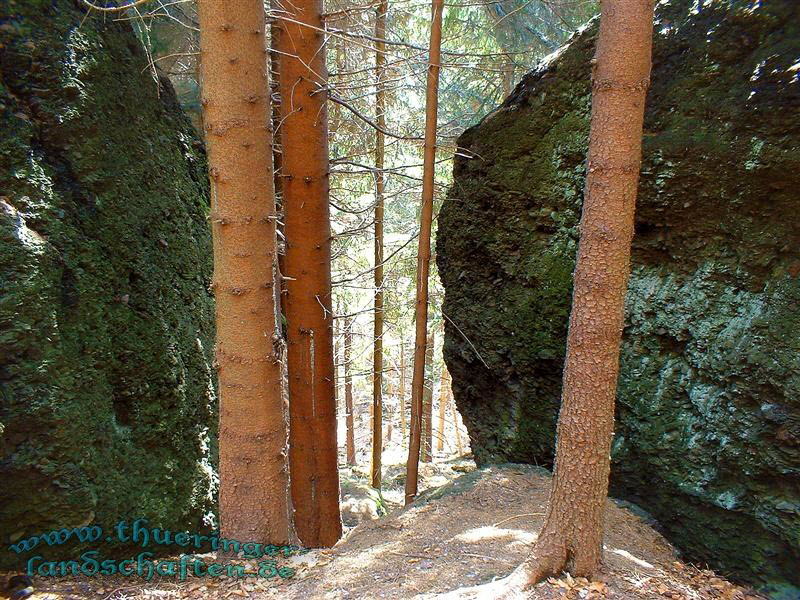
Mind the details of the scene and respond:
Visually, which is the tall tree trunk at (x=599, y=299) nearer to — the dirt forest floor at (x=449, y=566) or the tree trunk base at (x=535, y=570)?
the tree trunk base at (x=535, y=570)

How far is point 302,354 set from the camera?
5.32 m

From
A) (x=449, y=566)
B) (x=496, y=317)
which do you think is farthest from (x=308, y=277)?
(x=449, y=566)

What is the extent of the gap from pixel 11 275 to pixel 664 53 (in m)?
5.32

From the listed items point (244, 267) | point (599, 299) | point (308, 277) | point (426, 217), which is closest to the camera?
point (599, 299)

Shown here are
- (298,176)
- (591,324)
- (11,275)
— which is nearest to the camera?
(591,324)

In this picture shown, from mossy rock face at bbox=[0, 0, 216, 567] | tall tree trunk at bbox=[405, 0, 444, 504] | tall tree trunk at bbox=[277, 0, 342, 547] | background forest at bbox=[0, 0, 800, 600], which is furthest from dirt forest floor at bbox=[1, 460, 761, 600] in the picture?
tall tree trunk at bbox=[405, 0, 444, 504]

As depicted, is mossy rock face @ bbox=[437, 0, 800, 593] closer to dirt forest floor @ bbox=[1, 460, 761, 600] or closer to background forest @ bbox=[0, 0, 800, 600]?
background forest @ bbox=[0, 0, 800, 600]

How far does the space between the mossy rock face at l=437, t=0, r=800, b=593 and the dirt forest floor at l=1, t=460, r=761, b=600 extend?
508 mm

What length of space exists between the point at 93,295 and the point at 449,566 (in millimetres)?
3251

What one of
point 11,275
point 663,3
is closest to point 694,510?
point 663,3

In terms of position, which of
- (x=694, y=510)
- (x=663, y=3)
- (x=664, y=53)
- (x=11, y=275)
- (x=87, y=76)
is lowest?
(x=694, y=510)

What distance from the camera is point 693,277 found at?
4086 mm

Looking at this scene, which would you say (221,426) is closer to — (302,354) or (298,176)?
(302,354)

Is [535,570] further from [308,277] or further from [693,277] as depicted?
[308,277]
